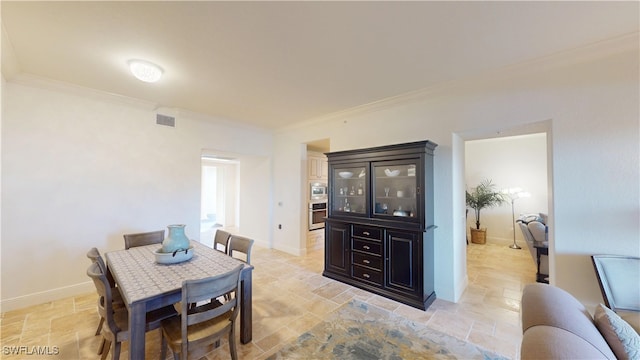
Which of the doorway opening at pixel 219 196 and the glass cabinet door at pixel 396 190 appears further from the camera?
the doorway opening at pixel 219 196

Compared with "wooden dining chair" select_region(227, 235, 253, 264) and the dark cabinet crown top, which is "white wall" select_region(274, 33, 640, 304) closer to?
the dark cabinet crown top

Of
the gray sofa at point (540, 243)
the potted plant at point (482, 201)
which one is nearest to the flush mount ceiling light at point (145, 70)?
the gray sofa at point (540, 243)

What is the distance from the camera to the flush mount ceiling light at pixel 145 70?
2498 millimetres

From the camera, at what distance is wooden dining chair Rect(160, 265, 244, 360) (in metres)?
1.57

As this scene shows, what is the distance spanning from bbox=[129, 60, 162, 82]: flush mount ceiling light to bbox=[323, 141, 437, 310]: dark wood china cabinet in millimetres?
Answer: 2486

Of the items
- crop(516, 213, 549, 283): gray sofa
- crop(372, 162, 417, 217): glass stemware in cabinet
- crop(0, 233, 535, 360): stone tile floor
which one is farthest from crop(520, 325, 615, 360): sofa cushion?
crop(516, 213, 549, 283): gray sofa

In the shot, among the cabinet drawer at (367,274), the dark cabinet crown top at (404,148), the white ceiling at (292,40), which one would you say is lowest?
the cabinet drawer at (367,274)

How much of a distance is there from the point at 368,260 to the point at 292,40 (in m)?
2.87

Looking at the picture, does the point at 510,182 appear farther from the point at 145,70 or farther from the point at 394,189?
the point at 145,70

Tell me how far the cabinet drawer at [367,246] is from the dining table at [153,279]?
1.78 meters

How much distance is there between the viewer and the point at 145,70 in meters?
2.54

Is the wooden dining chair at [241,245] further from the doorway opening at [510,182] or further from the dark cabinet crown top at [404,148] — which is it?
the doorway opening at [510,182]

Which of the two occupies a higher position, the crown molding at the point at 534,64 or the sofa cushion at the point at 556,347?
the crown molding at the point at 534,64

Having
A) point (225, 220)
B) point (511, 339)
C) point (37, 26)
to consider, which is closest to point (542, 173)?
point (511, 339)
